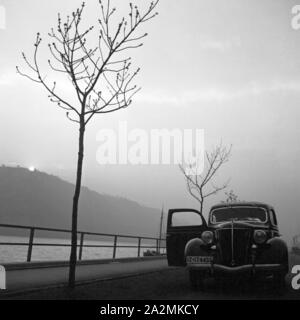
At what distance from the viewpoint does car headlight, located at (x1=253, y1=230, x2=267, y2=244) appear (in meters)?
9.19

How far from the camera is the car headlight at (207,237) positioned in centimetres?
952

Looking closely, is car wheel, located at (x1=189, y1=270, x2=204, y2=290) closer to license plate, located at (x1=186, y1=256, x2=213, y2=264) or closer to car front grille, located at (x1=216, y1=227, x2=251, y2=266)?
license plate, located at (x1=186, y1=256, x2=213, y2=264)

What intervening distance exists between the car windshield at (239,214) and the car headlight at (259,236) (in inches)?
59.9

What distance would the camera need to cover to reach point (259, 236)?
9.24 m

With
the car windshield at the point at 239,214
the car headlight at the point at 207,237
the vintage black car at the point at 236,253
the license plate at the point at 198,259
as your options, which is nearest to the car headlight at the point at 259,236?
the vintage black car at the point at 236,253

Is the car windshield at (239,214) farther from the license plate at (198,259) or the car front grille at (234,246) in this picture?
the license plate at (198,259)

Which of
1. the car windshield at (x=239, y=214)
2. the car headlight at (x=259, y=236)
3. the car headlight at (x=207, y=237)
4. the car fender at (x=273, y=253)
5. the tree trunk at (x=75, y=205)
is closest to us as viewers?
the tree trunk at (x=75, y=205)

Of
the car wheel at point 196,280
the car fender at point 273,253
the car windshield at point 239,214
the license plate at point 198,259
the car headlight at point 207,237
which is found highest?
the car windshield at point 239,214

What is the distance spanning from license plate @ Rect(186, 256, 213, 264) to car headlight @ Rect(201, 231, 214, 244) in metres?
0.39

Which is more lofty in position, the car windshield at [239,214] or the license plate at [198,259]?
the car windshield at [239,214]

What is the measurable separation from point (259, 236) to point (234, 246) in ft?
2.04
